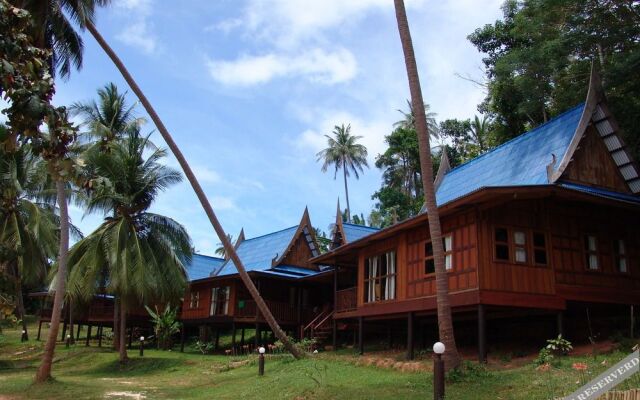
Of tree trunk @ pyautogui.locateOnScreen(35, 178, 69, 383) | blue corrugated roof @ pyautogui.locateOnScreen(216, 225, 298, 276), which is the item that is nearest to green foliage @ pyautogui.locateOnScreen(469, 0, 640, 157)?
blue corrugated roof @ pyautogui.locateOnScreen(216, 225, 298, 276)

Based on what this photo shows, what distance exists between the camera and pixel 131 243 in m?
25.1

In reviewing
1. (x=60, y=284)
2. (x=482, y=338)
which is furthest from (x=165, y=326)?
(x=482, y=338)

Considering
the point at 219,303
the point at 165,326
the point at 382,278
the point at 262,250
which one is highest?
the point at 262,250

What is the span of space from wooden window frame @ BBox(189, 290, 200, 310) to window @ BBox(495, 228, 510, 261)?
19261mm

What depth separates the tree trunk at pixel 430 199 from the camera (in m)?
12.3

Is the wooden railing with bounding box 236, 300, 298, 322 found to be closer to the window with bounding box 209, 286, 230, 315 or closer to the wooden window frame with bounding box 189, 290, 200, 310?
the window with bounding box 209, 286, 230, 315

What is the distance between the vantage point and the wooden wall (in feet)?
48.2

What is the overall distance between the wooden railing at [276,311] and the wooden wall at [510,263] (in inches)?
565

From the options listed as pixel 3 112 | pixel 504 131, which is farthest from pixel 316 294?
pixel 3 112

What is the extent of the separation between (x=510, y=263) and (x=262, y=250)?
19.2 meters

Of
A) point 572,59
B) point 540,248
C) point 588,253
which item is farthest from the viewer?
point 572,59

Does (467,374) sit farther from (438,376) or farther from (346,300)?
(346,300)

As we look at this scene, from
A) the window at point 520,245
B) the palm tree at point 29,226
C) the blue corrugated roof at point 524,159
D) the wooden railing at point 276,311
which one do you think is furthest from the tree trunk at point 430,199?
the palm tree at point 29,226

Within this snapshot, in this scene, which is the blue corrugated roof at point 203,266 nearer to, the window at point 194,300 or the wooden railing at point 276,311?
the window at point 194,300
